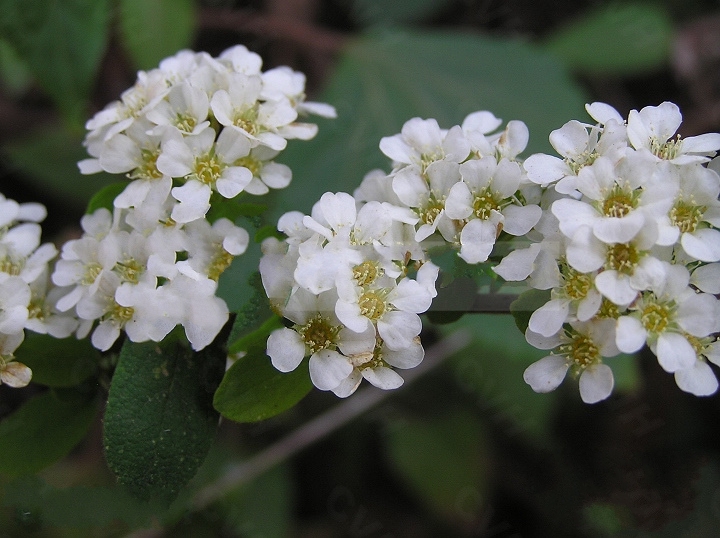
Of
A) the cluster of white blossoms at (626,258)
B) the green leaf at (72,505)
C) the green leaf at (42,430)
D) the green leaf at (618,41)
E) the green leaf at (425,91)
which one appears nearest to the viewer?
the cluster of white blossoms at (626,258)

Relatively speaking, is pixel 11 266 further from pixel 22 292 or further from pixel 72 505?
pixel 72 505

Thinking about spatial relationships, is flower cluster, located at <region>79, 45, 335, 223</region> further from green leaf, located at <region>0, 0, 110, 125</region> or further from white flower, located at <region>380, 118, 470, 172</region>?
green leaf, located at <region>0, 0, 110, 125</region>

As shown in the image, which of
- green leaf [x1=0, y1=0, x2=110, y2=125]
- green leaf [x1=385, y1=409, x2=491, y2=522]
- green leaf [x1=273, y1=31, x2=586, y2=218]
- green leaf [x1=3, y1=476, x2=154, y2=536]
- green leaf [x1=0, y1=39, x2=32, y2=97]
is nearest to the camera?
green leaf [x1=3, y1=476, x2=154, y2=536]

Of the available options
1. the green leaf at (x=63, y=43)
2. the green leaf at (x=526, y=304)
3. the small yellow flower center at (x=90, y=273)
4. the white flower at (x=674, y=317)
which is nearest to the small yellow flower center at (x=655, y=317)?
the white flower at (x=674, y=317)

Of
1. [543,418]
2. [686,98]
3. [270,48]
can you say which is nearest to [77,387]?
[543,418]

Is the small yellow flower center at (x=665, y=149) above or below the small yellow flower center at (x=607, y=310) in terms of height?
above

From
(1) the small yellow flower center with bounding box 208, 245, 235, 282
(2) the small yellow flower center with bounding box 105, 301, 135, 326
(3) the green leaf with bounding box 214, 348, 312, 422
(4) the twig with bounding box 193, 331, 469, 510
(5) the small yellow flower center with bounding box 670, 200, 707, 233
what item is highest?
(5) the small yellow flower center with bounding box 670, 200, 707, 233

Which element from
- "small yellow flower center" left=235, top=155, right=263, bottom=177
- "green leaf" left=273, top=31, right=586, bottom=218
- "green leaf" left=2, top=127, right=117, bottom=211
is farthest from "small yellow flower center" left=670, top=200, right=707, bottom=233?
"green leaf" left=2, top=127, right=117, bottom=211

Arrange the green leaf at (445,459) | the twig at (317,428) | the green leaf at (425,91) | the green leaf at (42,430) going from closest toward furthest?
the green leaf at (42,430) → the green leaf at (425,91) → the twig at (317,428) → the green leaf at (445,459)

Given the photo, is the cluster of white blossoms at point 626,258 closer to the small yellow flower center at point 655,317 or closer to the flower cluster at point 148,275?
the small yellow flower center at point 655,317
